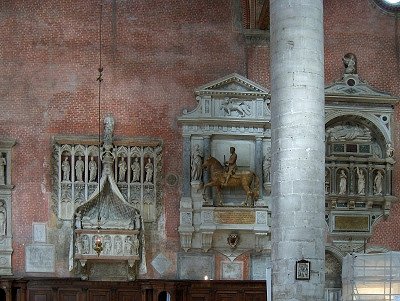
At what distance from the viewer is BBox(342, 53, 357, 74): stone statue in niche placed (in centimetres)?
2156

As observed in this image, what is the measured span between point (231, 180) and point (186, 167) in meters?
1.08

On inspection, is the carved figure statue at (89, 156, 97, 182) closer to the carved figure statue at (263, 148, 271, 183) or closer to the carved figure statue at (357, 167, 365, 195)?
the carved figure statue at (263, 148, 271, 183)

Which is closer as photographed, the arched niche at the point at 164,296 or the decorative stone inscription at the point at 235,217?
the arched niche at the point at 164,296

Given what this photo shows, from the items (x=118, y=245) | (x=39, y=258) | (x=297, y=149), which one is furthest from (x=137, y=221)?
(x=297, y=149)

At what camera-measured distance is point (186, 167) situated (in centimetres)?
2062

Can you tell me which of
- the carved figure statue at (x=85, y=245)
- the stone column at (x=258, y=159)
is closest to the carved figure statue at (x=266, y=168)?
the stone column at (x=258, y=159)

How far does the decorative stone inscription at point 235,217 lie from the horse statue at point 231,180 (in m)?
0.23

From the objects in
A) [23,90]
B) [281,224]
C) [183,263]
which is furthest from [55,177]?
[281,224]

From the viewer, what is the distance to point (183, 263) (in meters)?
20.4

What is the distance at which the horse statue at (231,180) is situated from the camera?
2031 centimetres

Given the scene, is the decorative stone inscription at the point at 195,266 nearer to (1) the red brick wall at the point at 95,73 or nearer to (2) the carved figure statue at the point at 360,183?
(1) the red brick wall at the point at 95,73

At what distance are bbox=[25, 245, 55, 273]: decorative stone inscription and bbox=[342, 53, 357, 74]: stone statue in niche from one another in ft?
26.5

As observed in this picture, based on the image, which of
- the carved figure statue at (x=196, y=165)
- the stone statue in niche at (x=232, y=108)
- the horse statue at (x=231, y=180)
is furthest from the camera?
the stone statue in niche at (x=232, y=108)

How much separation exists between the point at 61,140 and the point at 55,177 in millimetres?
837
